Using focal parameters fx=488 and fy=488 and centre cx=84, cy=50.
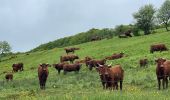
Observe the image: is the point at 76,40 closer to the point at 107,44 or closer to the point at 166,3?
the point at 166,3

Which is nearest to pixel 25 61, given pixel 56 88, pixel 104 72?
pixel 56 88

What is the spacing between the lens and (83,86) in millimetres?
34062

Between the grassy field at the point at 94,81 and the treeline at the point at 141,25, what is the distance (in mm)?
11799

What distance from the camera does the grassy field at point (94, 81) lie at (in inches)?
832

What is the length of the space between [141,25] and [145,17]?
10.6 feet

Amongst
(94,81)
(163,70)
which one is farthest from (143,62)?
(163,70)

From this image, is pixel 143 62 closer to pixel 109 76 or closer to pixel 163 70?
pixel 163 70

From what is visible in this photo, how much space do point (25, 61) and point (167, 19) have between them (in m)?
36.0

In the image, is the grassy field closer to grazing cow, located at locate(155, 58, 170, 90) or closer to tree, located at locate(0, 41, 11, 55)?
grazing cow, located at locate(155, 58, 170, 90)

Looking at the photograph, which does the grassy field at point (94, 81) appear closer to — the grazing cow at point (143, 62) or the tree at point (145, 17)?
the grazing cow at point (143, 62)

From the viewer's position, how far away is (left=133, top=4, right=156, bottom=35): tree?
3733 inches

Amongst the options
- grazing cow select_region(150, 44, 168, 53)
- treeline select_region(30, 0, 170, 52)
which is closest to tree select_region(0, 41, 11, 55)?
treeline select_region(30, 0, 170, 52)

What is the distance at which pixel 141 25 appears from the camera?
95.5 m

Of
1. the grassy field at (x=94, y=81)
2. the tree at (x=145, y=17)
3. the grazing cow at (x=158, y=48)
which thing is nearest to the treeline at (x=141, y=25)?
the tree at (x=145, y=17)
